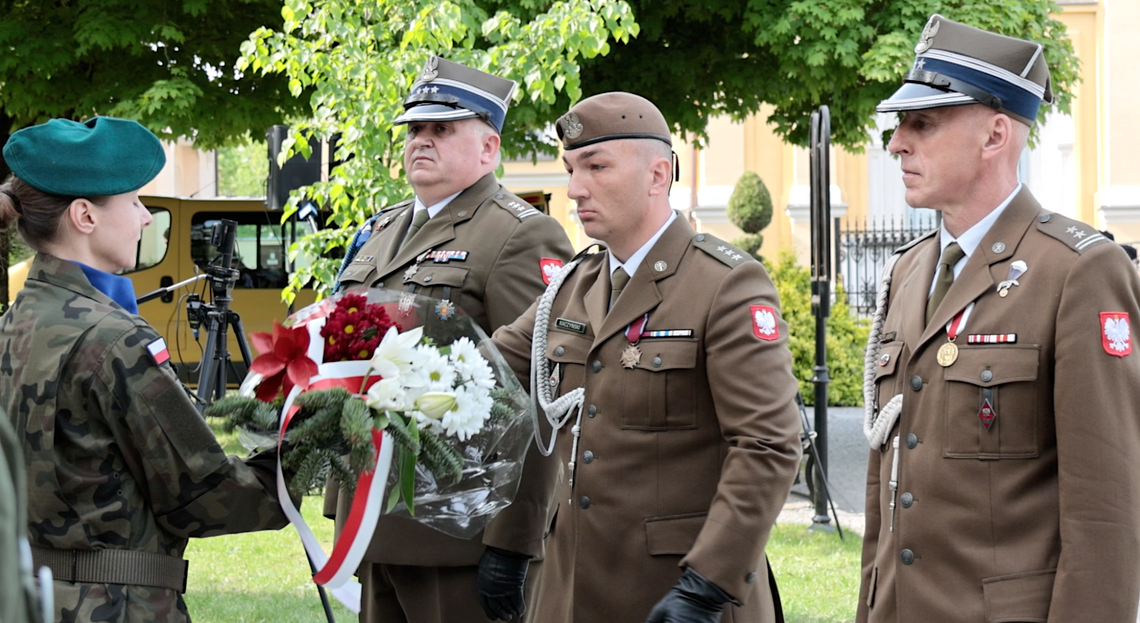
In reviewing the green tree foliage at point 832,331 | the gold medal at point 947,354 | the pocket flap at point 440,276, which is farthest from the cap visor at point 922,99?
the green tree foliage at point 832,331

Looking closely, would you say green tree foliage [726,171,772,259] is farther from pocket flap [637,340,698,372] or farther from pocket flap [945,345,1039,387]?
pocket flap [945,345,1039,387]

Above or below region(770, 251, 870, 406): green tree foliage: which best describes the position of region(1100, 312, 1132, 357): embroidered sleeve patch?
above

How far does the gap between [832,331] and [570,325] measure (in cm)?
1211

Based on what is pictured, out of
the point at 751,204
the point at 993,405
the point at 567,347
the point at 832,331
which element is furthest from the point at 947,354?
the point at 751,204

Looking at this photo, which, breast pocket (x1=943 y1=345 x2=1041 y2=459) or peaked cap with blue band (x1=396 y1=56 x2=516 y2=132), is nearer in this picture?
breast pocket (x1=943 y1=345 x2=1041 y2=459)

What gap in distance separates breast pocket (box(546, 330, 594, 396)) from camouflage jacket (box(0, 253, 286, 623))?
33.9 inches

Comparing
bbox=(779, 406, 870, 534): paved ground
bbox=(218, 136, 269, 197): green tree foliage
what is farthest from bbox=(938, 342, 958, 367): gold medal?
bbox=(218, 136, 269, 197): green tree foliage

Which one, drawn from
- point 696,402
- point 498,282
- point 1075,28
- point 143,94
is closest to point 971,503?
point 696,402

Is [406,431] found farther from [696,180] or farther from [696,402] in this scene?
[696,180]

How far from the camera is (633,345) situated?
2.93m

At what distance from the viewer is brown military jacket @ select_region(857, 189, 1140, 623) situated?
2.36 metres

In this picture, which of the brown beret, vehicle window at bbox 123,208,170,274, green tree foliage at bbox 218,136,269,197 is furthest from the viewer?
green tree foliage at bbox 218,136,269,197

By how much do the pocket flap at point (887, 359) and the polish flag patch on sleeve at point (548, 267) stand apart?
1185mm

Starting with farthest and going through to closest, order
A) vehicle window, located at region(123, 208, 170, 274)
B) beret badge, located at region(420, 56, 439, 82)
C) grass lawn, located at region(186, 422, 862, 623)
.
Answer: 1. vehicle window, located at region(123, 208, 170, 274)
2. grass lawn, located at region(186, 422, 862, 623)
3. beret badge, located at region(420, 56, 439, 82)
